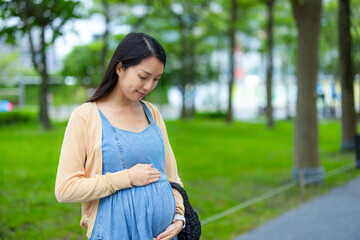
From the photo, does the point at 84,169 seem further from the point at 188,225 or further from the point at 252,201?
the point at 252,201

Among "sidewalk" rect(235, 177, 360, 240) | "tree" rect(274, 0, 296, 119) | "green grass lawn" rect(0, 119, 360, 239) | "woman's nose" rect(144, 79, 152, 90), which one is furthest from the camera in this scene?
"tree" rect(274, 0, 296, 119)

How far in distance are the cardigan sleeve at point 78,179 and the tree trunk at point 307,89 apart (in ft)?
23.1

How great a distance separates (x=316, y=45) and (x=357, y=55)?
1215 centimetres

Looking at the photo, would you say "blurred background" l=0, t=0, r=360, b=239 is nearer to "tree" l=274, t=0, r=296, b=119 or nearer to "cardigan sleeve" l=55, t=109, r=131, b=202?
"tree" l=274, t=0, r=296, b=119

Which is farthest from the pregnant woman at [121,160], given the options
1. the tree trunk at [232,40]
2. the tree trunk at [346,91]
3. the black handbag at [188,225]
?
the tree trunk at [232,40]

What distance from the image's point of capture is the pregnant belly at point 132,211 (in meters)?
1.99

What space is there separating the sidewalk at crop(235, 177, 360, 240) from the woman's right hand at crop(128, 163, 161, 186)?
3722 millimetres

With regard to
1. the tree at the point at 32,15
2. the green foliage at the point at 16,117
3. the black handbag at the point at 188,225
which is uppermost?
the tree at the point at 32,15

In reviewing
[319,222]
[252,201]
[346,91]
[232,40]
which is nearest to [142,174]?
[319,222]

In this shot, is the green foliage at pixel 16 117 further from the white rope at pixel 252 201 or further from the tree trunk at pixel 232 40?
the white rope at pixel 252 201

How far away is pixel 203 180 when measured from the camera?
30.0ft

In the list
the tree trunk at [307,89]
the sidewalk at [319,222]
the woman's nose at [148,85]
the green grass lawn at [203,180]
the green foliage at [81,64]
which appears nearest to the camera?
the woman's nose at [148,85]

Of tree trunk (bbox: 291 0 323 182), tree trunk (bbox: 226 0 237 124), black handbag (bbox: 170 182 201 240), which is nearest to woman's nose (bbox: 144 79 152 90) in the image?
black handbag (bbox: 170 182 201 240)

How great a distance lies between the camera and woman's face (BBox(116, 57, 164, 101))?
2.04 metres
